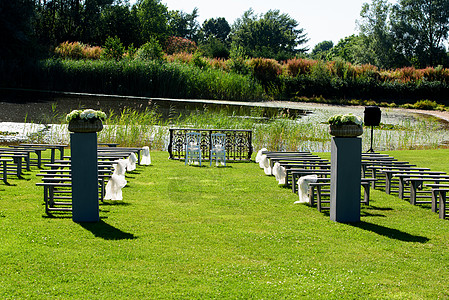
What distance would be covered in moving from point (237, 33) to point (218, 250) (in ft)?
250

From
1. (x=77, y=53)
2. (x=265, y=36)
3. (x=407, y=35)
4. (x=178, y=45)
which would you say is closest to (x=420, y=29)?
(x=407, y=35)

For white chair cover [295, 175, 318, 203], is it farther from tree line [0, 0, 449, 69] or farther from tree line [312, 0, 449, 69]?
tree line [312, 0, 449, 69]

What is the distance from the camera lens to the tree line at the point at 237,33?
40406mm

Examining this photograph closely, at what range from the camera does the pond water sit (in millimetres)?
19094

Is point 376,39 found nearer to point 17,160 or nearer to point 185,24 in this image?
point 185,24

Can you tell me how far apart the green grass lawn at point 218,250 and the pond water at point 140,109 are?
9.85m

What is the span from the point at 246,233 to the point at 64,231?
238 cm

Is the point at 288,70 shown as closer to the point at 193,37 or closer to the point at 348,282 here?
the point at 348,282

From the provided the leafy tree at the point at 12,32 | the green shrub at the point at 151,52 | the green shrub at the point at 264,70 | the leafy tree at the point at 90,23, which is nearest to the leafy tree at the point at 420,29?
the green shrub at the point at 264,70

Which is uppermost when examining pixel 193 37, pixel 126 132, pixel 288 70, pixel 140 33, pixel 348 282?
pixel 193 37

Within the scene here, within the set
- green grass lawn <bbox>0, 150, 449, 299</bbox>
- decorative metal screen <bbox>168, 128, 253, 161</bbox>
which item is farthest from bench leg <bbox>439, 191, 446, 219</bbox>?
decorative metal screen <bbox>168, 128, 253, 161</bbox>

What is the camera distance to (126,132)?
17453mm

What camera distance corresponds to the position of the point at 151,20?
61.8 metres

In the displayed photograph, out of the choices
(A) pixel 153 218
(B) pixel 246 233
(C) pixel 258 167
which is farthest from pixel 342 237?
(C) pixel 258 167
